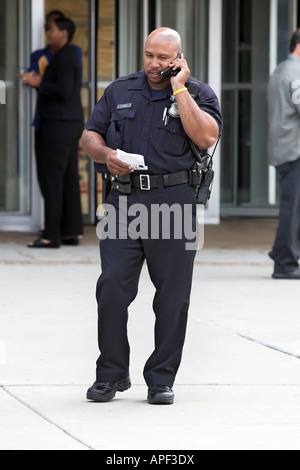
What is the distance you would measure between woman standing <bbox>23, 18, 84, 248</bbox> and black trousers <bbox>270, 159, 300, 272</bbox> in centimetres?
234

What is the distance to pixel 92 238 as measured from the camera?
11.5m

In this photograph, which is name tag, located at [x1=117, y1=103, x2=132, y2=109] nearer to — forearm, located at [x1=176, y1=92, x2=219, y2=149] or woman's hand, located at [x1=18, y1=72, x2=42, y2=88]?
forearm, located at [x1=176, y1=92, x2=219, y2=149]

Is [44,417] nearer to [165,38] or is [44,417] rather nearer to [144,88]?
[144,88]

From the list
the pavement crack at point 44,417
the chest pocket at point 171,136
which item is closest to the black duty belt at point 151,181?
the chest pocket at point 171,136

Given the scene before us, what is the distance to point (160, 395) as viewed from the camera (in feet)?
17.0

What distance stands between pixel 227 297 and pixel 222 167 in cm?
572

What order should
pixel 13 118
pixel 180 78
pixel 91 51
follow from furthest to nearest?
pixel 91 51, pixel 13 118, pixel 180 78

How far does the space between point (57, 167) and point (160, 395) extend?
18.0 feet

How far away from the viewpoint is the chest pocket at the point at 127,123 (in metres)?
5.23

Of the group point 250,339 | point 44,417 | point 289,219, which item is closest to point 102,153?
point 44,417

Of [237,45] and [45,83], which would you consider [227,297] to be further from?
[237,45]

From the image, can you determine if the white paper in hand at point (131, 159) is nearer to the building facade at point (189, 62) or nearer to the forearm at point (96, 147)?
the forearm at point (96, 147)

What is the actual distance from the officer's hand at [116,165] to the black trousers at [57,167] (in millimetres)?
5323
